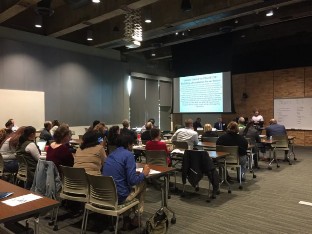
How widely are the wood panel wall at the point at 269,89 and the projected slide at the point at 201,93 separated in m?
2.94

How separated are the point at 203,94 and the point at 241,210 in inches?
273

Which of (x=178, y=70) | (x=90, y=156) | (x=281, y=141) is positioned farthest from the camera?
(x=178, y=70)

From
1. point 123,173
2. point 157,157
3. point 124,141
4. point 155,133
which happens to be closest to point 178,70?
point 155,133

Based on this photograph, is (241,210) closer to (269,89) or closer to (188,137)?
(188,137)

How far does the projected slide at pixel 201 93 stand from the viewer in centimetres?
1012

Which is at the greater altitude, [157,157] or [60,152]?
[60,152]

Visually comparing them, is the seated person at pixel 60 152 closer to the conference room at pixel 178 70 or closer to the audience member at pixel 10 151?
the audience member at pixel 10 151

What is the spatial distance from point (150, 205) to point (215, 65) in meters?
7.21

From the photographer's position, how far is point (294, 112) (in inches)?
441

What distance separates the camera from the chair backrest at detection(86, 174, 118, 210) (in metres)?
2.75

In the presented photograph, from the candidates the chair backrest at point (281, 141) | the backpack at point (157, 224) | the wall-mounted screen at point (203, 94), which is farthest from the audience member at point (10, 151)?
the wall-mounted screen at point (203, 94)

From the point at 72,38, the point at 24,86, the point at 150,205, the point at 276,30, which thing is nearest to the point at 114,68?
the point at 72,38

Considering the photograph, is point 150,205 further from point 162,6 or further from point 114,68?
point 114,68

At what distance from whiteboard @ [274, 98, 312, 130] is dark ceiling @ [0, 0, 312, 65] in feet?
8.82
